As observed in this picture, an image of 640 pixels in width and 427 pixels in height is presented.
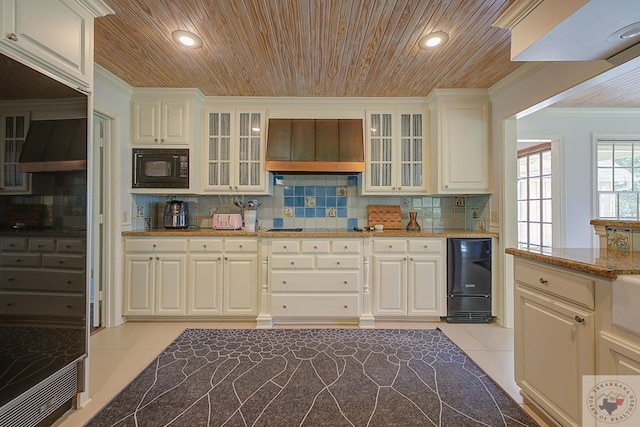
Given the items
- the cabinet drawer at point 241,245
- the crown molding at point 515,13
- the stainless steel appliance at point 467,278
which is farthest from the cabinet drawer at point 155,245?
the crown molding at point 515,13

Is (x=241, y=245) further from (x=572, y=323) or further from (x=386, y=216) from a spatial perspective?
(x=572, y=323)

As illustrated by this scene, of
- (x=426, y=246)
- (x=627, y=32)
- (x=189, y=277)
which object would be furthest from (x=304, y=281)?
(x=627, y=32)

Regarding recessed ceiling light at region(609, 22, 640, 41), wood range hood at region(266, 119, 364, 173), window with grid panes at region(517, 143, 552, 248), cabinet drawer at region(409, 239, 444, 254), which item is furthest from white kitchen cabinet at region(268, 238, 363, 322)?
window with grid panes at region(517, 143, 552, 248)

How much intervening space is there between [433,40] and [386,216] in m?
1.88

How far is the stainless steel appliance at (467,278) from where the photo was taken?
2969mm

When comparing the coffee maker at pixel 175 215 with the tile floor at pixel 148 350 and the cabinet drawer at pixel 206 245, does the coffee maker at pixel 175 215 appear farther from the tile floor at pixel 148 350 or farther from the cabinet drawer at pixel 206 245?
the tile floor at pixel 148 350

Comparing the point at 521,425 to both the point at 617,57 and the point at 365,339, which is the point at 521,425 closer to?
the point at 365,339

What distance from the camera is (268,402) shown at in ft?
5.70

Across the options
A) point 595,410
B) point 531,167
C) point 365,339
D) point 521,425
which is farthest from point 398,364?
point 531,167

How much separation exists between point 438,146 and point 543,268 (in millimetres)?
1896

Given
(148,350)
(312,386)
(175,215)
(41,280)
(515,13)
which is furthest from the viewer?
(175,215)

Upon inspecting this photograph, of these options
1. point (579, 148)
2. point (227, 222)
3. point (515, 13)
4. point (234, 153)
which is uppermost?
point (515, 13)

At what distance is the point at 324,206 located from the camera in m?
3.57

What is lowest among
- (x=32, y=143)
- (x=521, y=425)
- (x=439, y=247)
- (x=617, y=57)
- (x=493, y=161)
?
(x=521, y=425)
